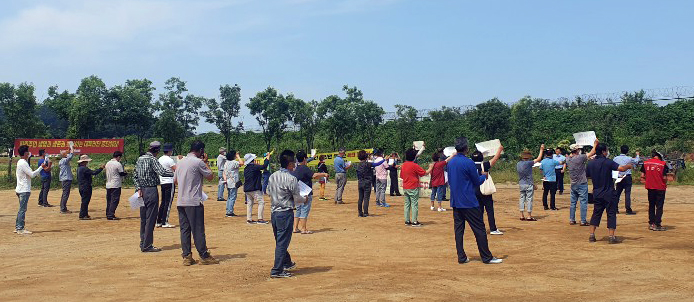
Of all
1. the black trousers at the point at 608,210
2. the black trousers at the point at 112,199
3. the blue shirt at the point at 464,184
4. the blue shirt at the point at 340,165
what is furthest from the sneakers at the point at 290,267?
the blue shirt at the point at 340,165

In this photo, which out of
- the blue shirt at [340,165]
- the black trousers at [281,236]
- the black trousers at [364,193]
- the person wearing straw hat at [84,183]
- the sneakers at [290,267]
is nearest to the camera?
the black trousers at [281,236]

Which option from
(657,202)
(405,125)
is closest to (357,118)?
(405,125)

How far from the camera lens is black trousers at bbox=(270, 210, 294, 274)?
8172mm

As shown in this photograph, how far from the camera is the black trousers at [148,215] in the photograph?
10.4 metres

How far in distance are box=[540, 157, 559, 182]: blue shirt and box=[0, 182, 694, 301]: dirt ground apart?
2.08 meters

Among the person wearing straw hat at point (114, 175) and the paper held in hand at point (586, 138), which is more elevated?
the paper held in hand at point (586, 138)

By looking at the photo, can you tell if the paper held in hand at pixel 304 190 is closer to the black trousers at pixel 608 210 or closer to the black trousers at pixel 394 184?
the black trousers at pixel 608 210

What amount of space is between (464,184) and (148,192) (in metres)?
5.59

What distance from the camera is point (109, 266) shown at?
9.22 metres

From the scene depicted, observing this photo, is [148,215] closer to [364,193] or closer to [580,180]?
[364,193]

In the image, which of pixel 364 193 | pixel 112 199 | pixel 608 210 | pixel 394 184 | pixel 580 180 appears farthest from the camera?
pixel 394 184

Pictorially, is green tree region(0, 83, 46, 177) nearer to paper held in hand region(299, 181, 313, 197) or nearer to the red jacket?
paper held in hand region(299, 181, 313, 197)

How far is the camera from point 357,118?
43625 millimetres

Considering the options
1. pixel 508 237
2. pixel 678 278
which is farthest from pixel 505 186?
pixel 678 278
